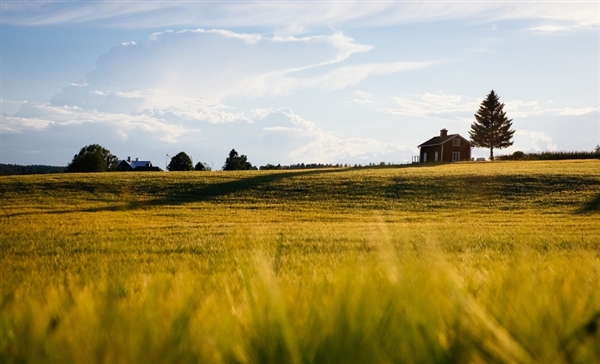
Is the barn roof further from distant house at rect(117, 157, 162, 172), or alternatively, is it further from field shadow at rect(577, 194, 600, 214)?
distant house at rect(117, 157, 162, 172)

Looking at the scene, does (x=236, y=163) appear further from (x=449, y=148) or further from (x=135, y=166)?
(x=449, y=148)

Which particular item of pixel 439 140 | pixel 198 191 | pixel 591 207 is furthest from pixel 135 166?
pixel 591 207

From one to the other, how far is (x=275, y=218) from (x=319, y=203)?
7873 mm

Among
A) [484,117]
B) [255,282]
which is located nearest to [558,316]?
[255,282]

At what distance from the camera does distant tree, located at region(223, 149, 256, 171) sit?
352 feet

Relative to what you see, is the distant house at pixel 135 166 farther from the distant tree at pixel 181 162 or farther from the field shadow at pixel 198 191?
the field shadow at pixel 198 191

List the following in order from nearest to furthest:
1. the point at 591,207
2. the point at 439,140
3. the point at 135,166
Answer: the point at 591,207
the point at 439,140
the point at 135,166

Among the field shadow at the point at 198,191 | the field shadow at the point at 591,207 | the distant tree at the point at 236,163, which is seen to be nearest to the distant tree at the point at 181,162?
the distant tree at the point at 236,163

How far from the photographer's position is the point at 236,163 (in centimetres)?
10756

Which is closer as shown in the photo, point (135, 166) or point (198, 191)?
point (198, 191)

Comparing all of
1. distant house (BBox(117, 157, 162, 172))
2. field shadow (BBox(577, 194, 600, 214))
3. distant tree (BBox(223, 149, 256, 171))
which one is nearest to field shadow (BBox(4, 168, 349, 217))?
field shadow (BBox(577, 194, 600, 214))

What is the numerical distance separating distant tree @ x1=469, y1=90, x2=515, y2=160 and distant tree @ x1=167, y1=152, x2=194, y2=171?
60568mm

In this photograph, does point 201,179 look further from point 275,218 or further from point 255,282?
point 255,282

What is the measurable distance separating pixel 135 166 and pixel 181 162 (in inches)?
1039
